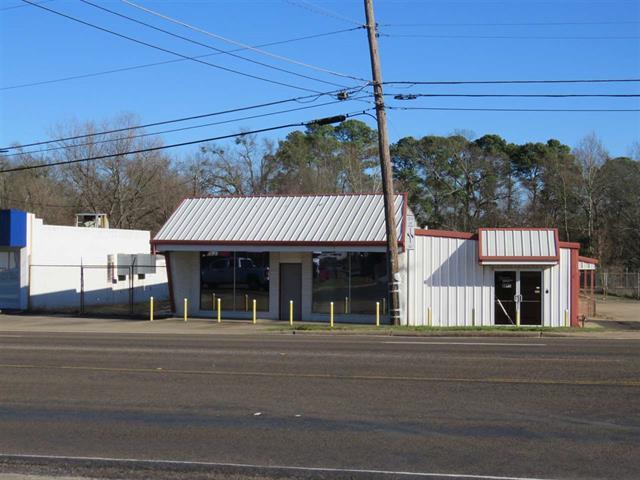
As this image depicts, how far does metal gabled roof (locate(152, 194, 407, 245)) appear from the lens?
27.7m

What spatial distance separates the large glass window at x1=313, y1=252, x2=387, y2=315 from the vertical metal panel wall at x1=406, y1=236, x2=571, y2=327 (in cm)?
122

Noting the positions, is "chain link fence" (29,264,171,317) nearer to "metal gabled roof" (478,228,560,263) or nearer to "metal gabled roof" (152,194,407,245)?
"metal gabled roof" (152,194,407,245)

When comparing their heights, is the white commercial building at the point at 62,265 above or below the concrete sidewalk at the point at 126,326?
above

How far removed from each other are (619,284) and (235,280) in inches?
1711

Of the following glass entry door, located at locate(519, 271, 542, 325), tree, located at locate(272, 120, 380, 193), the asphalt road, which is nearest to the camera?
the asphalt road

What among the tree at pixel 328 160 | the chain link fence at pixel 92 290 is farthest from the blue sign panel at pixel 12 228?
the tree at pixel 328 160

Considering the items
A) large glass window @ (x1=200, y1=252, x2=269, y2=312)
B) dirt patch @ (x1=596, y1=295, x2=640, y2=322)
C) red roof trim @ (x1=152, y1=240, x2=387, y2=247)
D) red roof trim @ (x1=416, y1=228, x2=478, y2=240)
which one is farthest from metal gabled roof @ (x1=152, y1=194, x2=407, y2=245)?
dirt patch @ (x1=596, y1=295, x2=640, y2=322)

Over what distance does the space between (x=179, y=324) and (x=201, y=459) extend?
1999 cm

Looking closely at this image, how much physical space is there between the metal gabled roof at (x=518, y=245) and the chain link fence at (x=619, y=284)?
3193 centimetres

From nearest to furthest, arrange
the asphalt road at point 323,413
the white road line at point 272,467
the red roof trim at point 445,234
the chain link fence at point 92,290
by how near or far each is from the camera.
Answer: the white road line at point 272,467 → the asphalt road at point 323,413 → the red roof trim at point 445,234 → the chain link fence at point 92,290

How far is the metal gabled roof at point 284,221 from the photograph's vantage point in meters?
27.7

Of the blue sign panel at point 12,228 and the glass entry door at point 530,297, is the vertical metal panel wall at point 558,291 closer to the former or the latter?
the glass entry door at point 530,297

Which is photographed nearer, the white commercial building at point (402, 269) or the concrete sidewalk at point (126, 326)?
the concrete sidewalk at point (126, 326)

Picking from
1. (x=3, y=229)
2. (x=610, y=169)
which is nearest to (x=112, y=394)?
(x=3, y=229)
